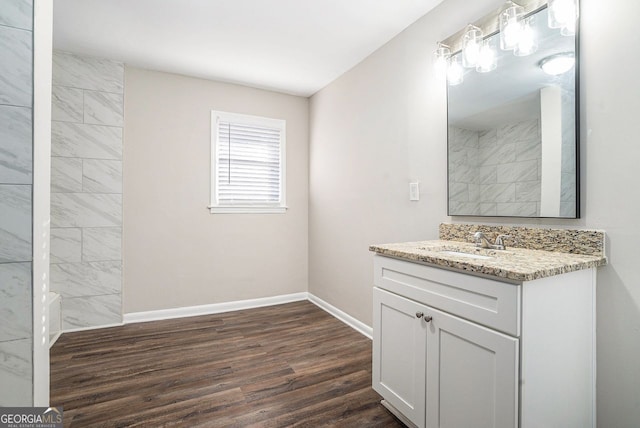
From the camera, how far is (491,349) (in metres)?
1.17

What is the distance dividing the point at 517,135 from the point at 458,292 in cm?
94

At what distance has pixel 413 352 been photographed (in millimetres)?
1531

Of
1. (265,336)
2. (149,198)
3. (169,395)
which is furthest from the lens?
(149,198)

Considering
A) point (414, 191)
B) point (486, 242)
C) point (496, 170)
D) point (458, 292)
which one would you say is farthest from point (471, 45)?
point (458, 292)

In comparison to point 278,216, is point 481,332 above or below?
below

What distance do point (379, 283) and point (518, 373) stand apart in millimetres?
783

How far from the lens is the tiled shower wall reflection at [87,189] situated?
9.36ft

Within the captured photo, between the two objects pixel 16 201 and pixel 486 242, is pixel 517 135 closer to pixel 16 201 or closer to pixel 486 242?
pixel 486 242

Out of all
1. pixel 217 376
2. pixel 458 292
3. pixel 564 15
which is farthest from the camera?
pixel 217 376

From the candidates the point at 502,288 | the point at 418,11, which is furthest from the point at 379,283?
the point at 418,11

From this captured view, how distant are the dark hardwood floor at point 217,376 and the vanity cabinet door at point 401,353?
0.62 feet

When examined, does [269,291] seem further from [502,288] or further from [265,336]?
[502,288]

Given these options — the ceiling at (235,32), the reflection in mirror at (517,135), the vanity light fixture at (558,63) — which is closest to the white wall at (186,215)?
the ceiling at (235,32)

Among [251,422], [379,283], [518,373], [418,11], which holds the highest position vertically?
[418,11]
